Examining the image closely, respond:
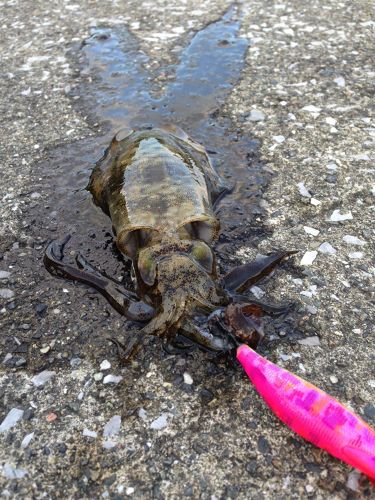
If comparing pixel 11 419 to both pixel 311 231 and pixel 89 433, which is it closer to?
pixel 89 433

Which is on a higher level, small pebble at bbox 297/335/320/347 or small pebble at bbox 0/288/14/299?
small pebble at bbox 0/288/14/299

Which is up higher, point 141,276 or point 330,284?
point 141,276

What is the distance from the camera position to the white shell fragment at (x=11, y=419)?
9.71 ft

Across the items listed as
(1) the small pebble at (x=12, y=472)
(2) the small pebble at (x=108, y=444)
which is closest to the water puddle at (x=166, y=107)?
(2) the small pebble at (x=108, y=444)

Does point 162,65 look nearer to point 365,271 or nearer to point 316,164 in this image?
point 316,164

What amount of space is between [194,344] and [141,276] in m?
0.60

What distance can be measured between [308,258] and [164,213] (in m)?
1.10

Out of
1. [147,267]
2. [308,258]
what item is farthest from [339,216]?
[147,267]

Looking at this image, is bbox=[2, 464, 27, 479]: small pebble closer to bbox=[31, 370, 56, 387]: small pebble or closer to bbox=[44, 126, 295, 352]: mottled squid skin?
bbox=[31, 370, 56, 387]: small pebble

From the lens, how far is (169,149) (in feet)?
14.2

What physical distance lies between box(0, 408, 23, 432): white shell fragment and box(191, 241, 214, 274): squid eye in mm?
1425

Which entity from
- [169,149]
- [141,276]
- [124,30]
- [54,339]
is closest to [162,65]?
[124,30]

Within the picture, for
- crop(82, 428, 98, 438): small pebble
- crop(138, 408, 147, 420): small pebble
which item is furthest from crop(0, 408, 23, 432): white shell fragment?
crop(138, 408, 147, 420): small pebble

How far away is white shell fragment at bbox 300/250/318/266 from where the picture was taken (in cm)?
384
